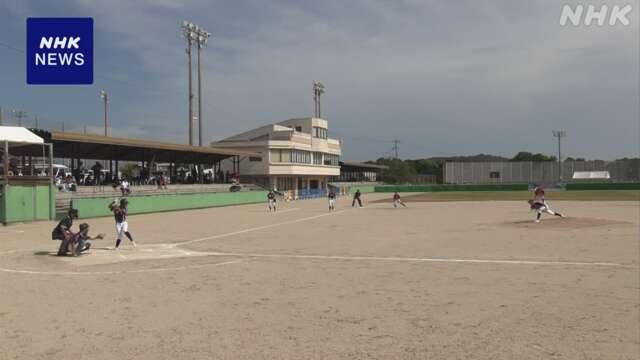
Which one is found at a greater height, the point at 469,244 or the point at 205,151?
the point at 205,151

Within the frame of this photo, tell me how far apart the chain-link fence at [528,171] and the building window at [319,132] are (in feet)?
119

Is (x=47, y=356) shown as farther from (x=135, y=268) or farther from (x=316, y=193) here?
(x=316, y=193)

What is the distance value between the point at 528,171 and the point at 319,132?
167 feet

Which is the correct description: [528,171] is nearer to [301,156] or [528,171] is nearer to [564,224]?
[301,156]

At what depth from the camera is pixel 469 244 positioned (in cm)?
1819

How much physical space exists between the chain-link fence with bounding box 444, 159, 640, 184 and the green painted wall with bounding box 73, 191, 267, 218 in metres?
73.3

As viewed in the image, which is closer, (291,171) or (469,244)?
(469,244)

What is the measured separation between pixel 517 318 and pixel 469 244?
10.3 meters

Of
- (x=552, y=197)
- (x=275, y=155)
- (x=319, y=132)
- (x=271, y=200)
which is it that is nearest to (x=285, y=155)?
(x=275, y=155)

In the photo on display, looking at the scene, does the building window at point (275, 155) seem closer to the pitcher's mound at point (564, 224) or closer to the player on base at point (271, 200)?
the player on base at point (271, 200)

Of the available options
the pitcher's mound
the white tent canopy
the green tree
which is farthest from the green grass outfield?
the green tree

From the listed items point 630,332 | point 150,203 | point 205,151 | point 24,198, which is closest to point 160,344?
point 630,332

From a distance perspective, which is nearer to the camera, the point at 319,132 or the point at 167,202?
the point at 167,202

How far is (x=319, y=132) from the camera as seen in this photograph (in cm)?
10100
